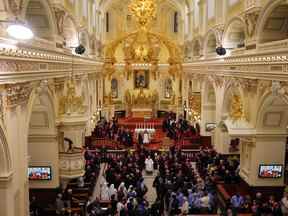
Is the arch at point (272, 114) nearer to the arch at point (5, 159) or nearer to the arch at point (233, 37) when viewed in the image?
the arch at point (233, 37)

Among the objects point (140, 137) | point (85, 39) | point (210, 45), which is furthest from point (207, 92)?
point (85, 39)

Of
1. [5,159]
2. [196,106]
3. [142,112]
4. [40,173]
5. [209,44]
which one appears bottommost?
[40,173]

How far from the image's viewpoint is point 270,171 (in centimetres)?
1334

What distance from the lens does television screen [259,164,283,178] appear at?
43.6 feet

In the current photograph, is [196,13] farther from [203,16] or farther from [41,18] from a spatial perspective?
[41,18]

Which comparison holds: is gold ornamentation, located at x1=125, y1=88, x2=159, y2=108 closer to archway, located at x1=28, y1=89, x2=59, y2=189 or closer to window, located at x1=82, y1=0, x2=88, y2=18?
window, located at x1=82, y1=0, x2=88, y2=18

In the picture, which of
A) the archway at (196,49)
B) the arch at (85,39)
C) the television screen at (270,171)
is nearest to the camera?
the television screen at (270,171)

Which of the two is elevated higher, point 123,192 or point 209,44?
point 209,44

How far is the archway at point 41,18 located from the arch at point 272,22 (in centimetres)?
673

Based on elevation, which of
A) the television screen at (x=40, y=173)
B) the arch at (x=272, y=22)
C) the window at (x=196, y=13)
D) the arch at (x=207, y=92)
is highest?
the window at (x=196, y=13)

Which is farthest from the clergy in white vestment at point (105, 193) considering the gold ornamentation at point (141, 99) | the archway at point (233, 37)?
the gold ornamentation at point (141, 99)

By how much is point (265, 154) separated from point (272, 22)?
177 inches

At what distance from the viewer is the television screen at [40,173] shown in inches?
513

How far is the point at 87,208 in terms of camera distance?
12.1 meters
